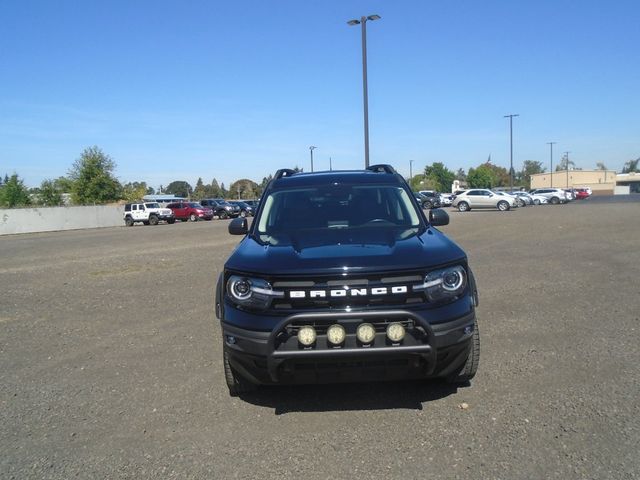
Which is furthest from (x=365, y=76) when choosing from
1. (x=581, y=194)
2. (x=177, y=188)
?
(x=177, y=188)

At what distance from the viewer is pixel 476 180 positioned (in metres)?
125

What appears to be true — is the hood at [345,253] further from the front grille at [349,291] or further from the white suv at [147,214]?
the white suv at [147,214]

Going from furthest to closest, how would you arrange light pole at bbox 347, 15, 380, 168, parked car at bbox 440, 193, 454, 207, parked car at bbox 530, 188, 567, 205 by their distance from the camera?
parked car at bbox 440, 193, 454, 207
parked car at bbox 530, 188, 567, 205
light pole at bbox 347, 15, 380, 168

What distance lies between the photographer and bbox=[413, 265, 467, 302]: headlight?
3.54m

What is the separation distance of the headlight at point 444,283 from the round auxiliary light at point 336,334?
562 millimetres

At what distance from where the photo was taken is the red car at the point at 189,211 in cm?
4522

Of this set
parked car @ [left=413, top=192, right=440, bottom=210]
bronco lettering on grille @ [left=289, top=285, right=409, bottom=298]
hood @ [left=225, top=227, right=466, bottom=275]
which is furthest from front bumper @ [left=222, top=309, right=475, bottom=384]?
parked car @ [left=413, top=192, right=440, bottom=210]

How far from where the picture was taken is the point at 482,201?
42.0 meters

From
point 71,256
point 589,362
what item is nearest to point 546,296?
point 589,362

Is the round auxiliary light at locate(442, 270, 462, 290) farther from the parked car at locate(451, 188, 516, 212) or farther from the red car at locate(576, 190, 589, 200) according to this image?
the red car at locate(576, 190, 589, 200)

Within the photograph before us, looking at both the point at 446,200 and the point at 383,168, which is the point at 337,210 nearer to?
the point at 383,168

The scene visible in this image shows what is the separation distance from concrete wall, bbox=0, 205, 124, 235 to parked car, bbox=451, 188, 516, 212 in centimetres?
2882

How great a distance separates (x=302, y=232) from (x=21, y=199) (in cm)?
7370

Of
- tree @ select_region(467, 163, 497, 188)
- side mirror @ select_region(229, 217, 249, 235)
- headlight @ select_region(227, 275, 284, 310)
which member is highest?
tree @ select_region(467, 163, 497, 188)
